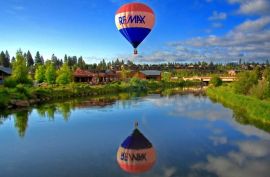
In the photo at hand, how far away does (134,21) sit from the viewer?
23.7 m

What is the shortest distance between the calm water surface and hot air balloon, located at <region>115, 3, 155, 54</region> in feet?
21.1

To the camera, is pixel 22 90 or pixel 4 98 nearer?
pixel 4 98

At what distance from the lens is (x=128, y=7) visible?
24.0 metres

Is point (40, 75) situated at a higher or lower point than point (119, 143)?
higher

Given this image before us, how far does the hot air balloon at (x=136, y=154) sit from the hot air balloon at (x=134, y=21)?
26.8ft

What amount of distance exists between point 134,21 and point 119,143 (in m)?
9.92

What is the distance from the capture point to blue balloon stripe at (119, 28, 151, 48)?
945 inches

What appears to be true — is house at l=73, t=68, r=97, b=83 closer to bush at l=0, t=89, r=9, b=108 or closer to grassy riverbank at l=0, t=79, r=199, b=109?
grassy riverbank at l=0, t=79, r=199, b=109

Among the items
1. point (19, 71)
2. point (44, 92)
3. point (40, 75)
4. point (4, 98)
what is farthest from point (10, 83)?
point (40, 75)

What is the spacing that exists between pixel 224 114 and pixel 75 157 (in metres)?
17.6

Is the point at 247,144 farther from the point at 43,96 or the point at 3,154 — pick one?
the point at 43,96

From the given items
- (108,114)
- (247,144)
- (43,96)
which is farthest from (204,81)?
(247,144)

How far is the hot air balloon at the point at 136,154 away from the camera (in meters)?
13.5

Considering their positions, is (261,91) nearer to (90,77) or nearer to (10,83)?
(10,83)
